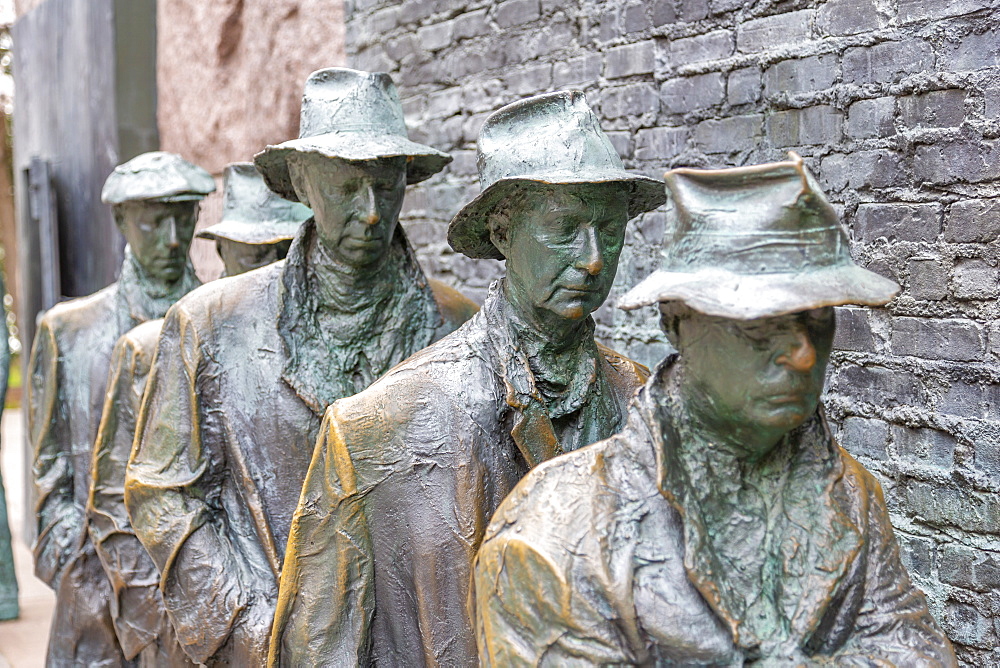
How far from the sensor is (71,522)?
514cm

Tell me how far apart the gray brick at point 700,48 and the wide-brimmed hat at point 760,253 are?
288 cm

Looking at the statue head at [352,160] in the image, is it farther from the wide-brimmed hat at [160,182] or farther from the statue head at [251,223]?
the wide-brimmed hat at [160,182]

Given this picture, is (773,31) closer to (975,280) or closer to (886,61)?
(886,61)

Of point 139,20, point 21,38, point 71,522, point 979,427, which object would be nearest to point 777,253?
point 979,427

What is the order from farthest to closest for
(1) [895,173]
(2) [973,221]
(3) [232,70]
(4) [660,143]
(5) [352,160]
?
(3) [232,70], (4) [660,143], (1) [895,173], (2) [973,221], (5) [352,160]

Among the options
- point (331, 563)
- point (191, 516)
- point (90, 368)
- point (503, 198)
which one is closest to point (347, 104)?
point (503, 198)

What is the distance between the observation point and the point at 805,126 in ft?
13.8

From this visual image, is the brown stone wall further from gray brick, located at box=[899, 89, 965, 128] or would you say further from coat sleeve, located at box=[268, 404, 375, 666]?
coat sleeve, located at box=[268, 404, 375, 666]

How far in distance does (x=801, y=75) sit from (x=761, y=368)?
2664mm

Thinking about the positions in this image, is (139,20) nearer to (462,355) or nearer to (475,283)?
(475,283)

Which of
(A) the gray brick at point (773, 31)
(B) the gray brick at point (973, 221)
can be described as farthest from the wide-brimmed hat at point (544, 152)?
(A) the gray brick at point (773, 31)

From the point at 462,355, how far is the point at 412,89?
13.0ft

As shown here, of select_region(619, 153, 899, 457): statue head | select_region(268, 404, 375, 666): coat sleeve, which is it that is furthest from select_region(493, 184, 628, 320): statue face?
select_region(619, 153, 899, 457): statue head

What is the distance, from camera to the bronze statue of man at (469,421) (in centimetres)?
254
